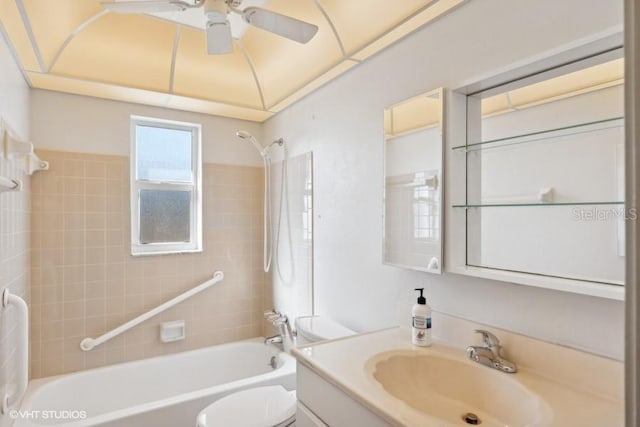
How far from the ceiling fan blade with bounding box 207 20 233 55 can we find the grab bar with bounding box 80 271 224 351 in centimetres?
171

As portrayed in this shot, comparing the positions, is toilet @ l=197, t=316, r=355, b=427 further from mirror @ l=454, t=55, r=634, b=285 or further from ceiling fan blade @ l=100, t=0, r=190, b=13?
ceiling fan blade @ l=100, t=0, r=190, b=13

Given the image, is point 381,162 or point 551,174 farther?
point 381,162

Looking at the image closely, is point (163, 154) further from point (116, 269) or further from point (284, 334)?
point (284, 334)

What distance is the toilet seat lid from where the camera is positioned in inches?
61.6

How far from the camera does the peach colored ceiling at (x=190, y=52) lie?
162 cm

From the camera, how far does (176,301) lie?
256 cm

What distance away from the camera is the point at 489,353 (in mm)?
1173

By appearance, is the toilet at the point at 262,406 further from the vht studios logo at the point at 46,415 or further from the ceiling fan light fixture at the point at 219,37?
the ceiling fan light fixture at the point at 219,37

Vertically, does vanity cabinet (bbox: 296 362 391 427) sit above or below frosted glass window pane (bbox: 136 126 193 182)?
below

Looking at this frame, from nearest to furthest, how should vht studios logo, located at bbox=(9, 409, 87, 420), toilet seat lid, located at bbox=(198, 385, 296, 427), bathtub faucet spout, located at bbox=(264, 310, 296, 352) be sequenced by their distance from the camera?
toilet seat lid, located at bbox=(198, 385, 296, 427), vht studios logo, located at bbox=(9, 409, 87, 420), bathtub faucet spout, located at bbox=(264, 310, 296, 352)

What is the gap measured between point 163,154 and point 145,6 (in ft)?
4.92

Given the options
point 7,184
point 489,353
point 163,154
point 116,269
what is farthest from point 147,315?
point 489,353

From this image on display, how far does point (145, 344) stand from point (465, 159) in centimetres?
243

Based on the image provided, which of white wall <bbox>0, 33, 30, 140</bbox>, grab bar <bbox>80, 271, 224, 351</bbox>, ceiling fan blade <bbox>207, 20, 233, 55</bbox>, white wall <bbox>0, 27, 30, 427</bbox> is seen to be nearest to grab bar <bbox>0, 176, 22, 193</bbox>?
white wall <bbox>0, 27, 30, 427</bbox>
